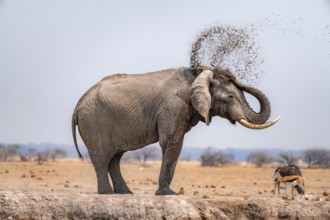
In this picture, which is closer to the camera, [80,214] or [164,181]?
[80,214]

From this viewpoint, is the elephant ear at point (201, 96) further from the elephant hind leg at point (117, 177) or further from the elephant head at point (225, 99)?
the elephant hind leg at point (117, 177)

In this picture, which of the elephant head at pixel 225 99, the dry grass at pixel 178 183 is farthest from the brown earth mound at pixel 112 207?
the elephant head at pixel 225 99

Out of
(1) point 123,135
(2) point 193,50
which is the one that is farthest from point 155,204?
(2) point 193,50

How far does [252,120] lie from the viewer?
580 inches

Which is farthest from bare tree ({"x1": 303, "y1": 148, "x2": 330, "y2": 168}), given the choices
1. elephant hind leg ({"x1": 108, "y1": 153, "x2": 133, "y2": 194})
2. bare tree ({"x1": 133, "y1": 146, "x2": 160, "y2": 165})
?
elephant hind leg ({"x1": 108, "y1": 153, "x2": 133, "y2": 194})

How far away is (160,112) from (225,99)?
117cm

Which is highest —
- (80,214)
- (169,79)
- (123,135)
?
(169,79)

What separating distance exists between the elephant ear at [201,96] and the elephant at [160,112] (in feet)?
0.08

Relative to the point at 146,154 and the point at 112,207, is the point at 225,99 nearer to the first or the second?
the point at 112,207

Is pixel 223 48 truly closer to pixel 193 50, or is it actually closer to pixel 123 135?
pixel 193 50

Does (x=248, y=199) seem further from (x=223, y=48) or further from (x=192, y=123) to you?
(x=223, y=48)

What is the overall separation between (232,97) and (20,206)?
13.5 ft

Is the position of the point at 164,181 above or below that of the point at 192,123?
below

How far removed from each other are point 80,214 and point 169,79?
2.89 m
